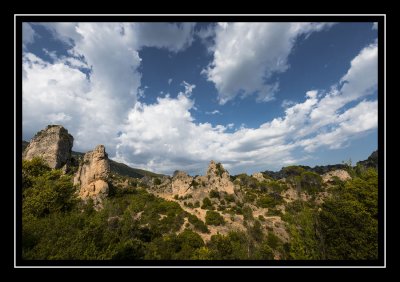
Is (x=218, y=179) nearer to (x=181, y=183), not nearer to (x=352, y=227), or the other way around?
(x=181, y=183)

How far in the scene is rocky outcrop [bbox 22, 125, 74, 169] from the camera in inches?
1787

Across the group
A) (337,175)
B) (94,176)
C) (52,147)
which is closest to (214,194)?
(94,176)

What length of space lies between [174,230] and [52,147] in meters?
33.4

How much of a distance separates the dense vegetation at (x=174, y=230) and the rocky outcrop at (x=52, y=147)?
9957mm

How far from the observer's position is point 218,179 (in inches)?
2077

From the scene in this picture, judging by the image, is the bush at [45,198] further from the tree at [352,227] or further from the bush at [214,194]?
the bush at [214,194]

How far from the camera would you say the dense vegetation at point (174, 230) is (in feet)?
42.2

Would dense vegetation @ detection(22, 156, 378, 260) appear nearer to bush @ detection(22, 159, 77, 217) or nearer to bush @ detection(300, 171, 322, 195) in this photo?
bush @ detection(22, 159, 77, 217)

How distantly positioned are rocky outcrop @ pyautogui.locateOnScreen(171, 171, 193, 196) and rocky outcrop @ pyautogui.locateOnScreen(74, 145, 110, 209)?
17345mm

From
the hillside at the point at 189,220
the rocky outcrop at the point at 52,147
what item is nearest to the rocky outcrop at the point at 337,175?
the hillside at the point at 189,220

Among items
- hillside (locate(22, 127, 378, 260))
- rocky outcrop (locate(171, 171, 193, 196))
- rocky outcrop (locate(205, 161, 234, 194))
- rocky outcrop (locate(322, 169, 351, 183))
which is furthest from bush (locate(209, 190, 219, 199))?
rocky outcrop (locate(322, 169, 351, 183))
